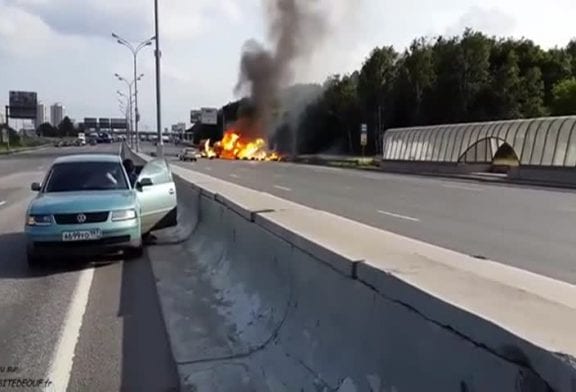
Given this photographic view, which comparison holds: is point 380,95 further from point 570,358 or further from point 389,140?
point 570,358

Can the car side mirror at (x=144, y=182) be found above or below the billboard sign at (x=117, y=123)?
below

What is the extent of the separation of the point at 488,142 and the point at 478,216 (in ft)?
84.5

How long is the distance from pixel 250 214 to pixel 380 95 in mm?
77195

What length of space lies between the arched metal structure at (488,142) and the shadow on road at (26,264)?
88.3 ft

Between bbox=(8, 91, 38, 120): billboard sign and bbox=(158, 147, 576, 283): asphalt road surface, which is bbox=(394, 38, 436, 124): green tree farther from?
bbox=(8, 91, 38, 120): billboard sign

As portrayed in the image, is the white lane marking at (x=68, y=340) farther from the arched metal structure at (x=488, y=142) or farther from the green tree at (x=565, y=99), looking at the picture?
the green tree at (x=565, y=99)

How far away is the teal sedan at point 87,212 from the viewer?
34.0 feet

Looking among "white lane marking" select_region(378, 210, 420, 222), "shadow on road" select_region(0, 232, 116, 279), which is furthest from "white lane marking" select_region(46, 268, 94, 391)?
"white lane marking" select_region(378, 210, 420, 222)

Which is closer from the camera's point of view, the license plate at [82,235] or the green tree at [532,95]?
the license plate at [82,235]

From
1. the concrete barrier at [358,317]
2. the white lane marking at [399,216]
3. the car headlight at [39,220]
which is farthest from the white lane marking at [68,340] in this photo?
the white lane marking at [399,216]

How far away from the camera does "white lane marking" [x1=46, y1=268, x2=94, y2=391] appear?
18.2 ft

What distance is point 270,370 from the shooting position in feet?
17.8

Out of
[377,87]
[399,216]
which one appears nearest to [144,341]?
[399,216]

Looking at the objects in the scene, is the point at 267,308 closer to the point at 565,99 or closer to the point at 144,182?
the point at 144,182
